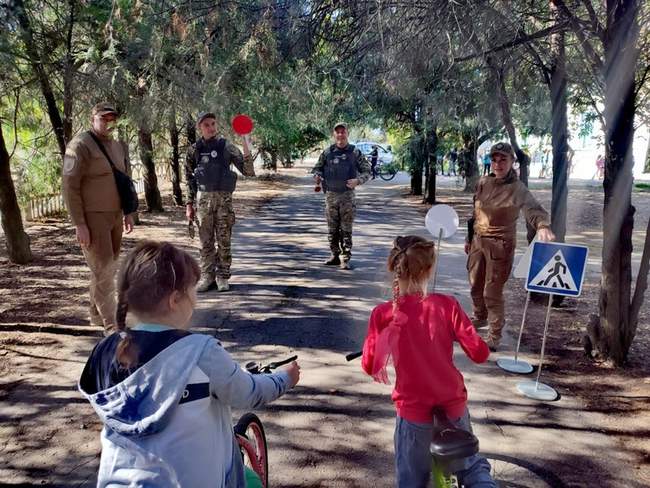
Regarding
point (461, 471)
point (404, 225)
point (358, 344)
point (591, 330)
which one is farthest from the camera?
point (404, 225)

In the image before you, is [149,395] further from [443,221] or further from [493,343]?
[493,343]

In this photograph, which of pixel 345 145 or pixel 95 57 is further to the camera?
pixel 95 57

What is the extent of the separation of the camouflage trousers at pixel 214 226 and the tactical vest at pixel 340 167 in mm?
1844

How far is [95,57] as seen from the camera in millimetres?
9078

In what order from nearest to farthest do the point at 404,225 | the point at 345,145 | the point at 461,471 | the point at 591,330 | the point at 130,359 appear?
1. the point at 130,359
2. the point at 461,471
3. the point at 591,330
4. the point at 345,145
5. the point at 404,225

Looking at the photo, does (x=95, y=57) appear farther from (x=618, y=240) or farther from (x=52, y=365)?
(x=618, y=240)

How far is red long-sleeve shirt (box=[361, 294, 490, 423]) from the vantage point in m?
2.29

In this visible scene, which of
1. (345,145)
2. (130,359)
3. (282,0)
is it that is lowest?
(130,359)

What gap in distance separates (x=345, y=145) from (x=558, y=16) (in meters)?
3.47

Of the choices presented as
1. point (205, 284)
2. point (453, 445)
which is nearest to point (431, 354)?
point (453, 445)

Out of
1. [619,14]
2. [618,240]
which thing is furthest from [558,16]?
[618,240]

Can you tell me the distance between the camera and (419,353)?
2305 mm

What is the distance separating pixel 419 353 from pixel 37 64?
26.4ft

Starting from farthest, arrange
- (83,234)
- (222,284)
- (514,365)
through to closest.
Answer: (222,284), (83,234), (514,365)
